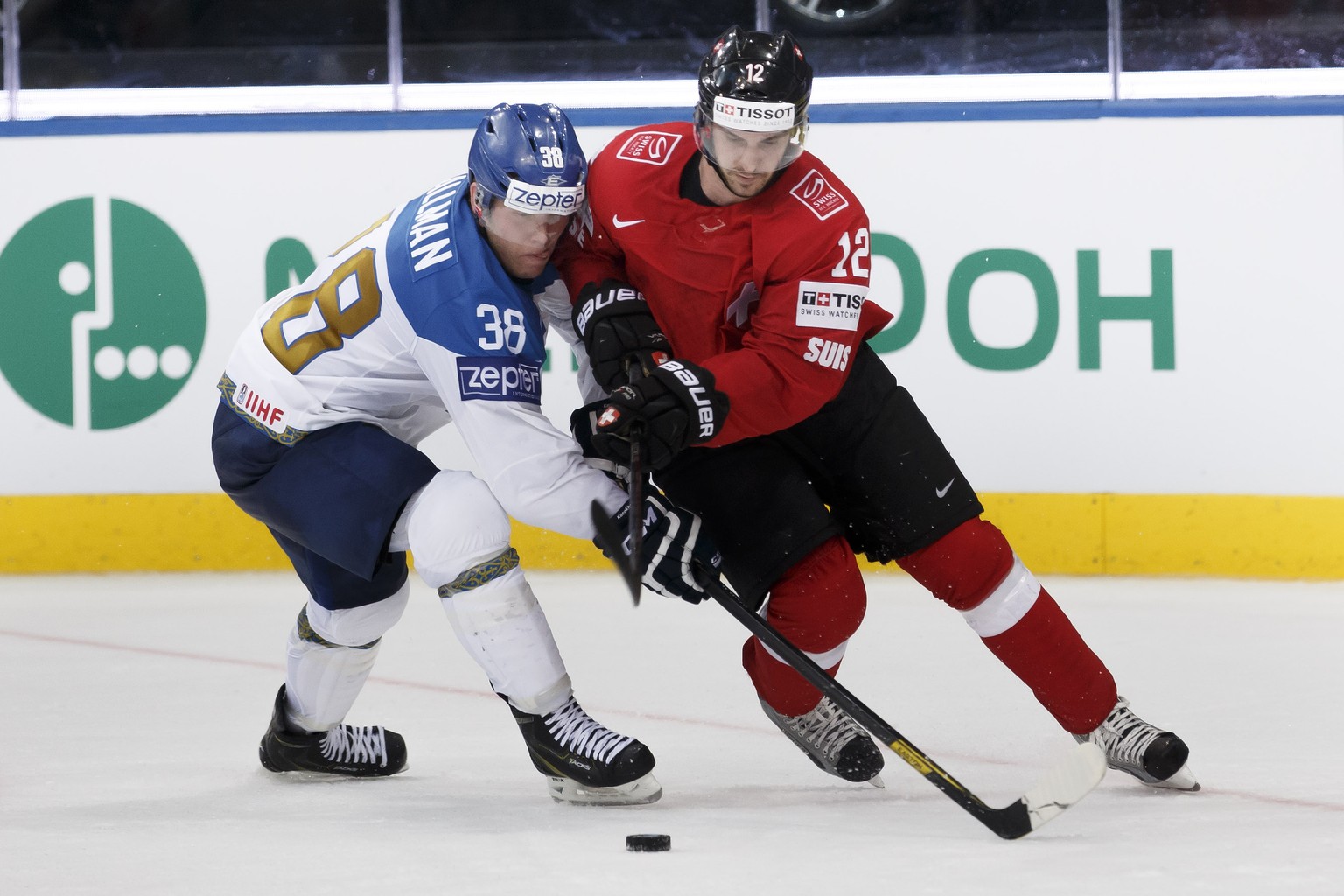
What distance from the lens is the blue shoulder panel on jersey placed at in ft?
6.52

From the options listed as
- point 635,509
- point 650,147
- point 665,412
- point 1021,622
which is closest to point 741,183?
point 650,147

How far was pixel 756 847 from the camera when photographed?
1815mm

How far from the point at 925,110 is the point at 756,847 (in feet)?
9.66

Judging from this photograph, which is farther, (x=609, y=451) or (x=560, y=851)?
(x=609, y=451)

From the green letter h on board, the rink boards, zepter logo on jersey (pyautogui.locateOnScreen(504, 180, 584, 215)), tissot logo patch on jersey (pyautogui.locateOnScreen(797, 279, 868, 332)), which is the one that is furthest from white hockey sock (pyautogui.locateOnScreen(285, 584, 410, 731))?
the green letter h on board

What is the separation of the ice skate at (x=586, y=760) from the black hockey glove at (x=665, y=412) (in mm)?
371

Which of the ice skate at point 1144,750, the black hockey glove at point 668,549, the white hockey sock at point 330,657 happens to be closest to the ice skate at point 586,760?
the black hockey glove at point 668,549

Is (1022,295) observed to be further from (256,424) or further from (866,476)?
(256,424)

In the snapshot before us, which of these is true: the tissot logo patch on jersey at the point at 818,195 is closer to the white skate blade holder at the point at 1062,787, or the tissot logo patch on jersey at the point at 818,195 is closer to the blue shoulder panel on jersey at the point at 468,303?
the blue shoulder panel on jersey at the point at 468,303

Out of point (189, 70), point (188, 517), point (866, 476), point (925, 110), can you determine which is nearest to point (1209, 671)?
point (866, 476)

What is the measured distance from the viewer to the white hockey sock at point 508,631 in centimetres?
203

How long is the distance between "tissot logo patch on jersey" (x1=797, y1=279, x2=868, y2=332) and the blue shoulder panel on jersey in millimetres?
358

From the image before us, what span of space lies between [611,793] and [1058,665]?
2.11 ft

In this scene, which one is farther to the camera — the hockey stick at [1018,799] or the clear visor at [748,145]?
the clear visor at [748,145]
